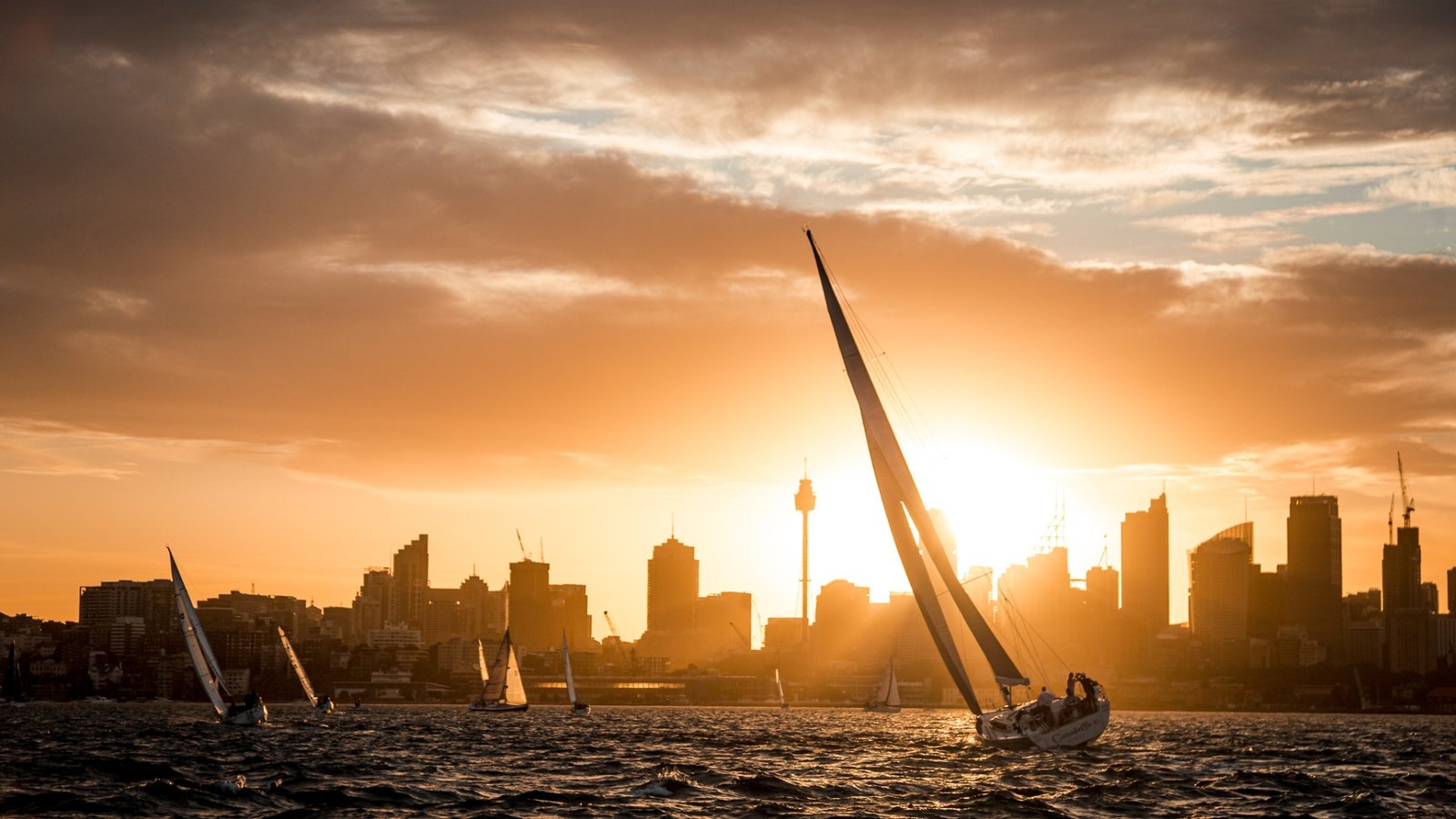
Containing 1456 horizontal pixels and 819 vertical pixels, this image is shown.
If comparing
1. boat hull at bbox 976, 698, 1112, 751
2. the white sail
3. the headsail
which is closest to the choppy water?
boat hull at bbox 976, 698, 1112, 751

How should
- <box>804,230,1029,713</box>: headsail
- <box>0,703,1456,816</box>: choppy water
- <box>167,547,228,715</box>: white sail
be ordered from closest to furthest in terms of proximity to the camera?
<box>0,703,1456,816</box>: choppy water, <box>804,230,1029,713</box>: headsail, <box>167,547,228,715</box>: white sail

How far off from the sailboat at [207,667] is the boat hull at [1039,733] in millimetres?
84957

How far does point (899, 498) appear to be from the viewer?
99.8m

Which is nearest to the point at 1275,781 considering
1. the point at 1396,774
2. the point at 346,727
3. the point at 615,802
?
the point at 1396,774

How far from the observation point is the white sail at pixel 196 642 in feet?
518

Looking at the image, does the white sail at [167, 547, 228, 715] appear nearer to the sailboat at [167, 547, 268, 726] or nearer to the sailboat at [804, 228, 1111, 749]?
the sailboat at [167, 547, 268, 726]

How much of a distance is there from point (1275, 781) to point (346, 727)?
112000 mm

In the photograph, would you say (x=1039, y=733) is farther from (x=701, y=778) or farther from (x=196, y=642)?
(x=196, y=642)

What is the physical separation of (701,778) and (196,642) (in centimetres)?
9827

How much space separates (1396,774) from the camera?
92.3 meters

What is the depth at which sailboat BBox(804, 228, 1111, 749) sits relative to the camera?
98312mm

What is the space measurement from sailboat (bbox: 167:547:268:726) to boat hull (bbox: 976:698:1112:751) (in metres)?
85.0

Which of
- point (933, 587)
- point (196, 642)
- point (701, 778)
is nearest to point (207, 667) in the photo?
point (196, 642)

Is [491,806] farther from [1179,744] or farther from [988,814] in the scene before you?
[1179,744]
